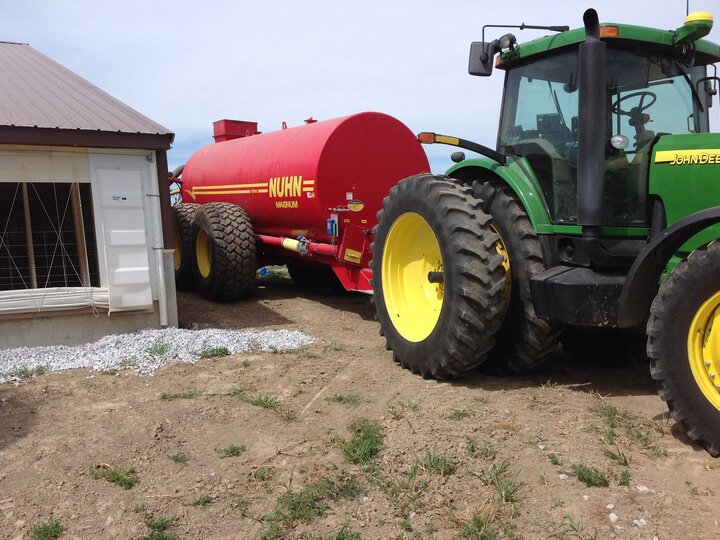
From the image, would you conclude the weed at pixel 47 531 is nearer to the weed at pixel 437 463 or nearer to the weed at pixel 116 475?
the weed at pixel 116 475

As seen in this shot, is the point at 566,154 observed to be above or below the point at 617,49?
below

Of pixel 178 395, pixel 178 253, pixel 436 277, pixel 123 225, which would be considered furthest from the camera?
pixel 178 253

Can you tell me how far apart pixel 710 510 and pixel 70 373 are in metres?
4.83

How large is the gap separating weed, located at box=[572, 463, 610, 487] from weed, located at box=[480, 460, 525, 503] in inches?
12.0

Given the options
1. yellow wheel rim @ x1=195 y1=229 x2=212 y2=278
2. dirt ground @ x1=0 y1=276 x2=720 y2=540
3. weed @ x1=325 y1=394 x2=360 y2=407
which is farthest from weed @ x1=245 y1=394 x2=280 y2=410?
yellow wheel rim @ x1=195 y1=229 x2=212 y2=278

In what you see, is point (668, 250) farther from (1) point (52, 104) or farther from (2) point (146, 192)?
(1) point (52, 104)

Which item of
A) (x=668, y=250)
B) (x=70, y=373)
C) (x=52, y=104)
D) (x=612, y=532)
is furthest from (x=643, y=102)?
(x=52, y=104)

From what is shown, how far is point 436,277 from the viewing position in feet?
16.5

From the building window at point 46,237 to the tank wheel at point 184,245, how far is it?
8.78 feet

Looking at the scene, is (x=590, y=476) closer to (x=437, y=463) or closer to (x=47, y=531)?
(x=437, y=463)

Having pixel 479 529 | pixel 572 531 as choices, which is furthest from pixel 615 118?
pixel 479 529

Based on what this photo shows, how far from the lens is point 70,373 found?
18.1ft

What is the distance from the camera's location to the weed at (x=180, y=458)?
379 centimetres

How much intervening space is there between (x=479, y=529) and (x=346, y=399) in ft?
6.11
